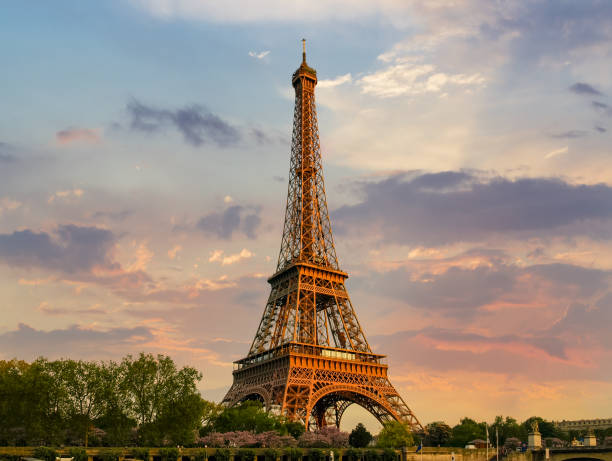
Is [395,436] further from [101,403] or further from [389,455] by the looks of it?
[101,403]

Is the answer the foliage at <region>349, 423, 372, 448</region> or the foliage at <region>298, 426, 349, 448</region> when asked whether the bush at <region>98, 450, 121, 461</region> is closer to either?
the foliage at <region>298, 426, 349, 448</region>

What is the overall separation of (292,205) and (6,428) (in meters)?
59.7

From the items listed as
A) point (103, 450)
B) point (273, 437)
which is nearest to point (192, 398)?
point (273, 437)

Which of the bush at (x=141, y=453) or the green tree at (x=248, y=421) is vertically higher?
the green tree at (x=248, y=421)

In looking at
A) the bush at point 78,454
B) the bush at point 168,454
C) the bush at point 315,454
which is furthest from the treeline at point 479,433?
the bush at point 78,454

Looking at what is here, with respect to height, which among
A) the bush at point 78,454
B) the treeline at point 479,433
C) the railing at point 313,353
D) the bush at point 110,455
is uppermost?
the railing at point 313,353

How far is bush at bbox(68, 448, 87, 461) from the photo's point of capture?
55.9 meters

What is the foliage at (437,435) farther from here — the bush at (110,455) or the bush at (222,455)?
the bush at (110,455)

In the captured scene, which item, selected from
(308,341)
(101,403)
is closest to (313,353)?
(308,341)

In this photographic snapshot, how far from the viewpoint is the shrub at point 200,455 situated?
62.8m

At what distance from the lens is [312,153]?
375 feet

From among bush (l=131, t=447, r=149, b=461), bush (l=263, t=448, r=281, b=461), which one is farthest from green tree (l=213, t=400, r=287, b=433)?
bush (l=131, t=447, r=149, b=461)

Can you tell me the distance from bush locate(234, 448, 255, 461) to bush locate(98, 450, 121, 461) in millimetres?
13055

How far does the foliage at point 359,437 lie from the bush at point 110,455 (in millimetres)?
35354
